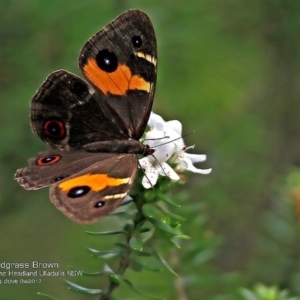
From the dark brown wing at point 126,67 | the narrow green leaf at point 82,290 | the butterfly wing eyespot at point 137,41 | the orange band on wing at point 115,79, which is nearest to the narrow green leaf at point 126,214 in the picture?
the narrow green leaf at point 82,290

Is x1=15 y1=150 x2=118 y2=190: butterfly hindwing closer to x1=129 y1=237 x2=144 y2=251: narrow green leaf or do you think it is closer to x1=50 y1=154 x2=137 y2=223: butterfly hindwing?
x1=50 y1=154 x2=137 y2=223: butterfly hindwing

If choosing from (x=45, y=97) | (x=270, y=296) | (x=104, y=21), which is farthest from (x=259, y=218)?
(x=45, y=97)

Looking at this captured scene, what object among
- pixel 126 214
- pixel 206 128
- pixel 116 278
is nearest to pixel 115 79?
pixel 126 214

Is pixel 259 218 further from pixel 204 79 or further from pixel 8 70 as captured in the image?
pixel 8 70

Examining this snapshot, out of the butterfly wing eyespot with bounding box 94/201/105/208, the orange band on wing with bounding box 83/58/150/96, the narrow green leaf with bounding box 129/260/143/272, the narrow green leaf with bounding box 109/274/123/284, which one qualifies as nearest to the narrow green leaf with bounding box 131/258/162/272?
the narrow green leaf with bounding box 129/260/143/272

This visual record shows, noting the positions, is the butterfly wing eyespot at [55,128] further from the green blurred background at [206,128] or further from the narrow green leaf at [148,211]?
the green blurred background at [206,128]
